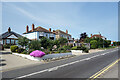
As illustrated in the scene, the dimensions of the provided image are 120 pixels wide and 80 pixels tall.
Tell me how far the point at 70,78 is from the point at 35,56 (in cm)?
1023

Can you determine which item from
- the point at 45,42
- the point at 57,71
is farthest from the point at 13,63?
the point at 45,42

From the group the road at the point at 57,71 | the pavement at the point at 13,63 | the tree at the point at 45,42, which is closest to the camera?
the road at the point at 57,71

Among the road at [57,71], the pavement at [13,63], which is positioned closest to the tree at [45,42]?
the pavement at [13,63]

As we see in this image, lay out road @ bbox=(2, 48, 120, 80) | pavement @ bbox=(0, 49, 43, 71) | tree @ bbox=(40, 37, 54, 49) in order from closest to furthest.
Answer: road @ bbox=(2, 48, 120, 80), pavement @ bbox=(0, 49, 43, 71), tree @ bbox=(40, 37, 54, 49)

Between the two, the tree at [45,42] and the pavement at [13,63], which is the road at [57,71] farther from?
the tree at [45,42]

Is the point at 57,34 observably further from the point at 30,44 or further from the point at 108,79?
the point at 108,79

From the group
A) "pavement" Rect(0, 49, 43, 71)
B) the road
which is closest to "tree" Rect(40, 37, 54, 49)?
"pavement" Rect(0, 49, 43, 71)

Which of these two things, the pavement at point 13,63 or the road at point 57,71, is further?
the pavement at point 13,63

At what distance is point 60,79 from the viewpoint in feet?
22.3

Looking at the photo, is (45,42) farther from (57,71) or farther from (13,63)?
(57,71)

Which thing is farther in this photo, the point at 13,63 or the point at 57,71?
the point at 13,63

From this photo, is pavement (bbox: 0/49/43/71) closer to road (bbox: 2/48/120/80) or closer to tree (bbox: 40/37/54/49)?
road (bbox: 2/48/120/80)

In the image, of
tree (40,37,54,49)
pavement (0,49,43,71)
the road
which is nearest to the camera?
the road

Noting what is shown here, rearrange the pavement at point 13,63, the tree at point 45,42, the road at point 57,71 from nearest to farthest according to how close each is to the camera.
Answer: the road at point 57,71 → the pavement at point 13,63 → the tree at point 45,42
